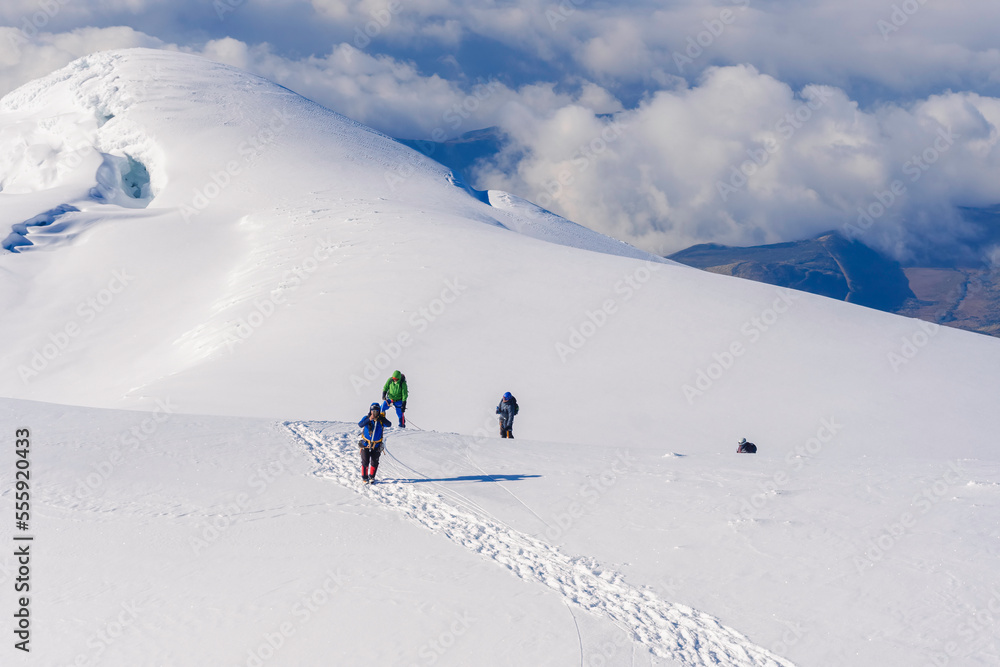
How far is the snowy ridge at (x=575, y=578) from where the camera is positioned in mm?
7395

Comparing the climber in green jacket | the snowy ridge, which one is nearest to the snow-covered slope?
the snowy ridge

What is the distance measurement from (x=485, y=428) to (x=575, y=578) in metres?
9.44

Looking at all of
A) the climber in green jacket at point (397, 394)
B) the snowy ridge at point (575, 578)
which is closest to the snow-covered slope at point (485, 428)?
the snowy ridge at point (575, 578)

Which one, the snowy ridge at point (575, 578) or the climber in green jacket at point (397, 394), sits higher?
the snowy ridge at point (575, 578)

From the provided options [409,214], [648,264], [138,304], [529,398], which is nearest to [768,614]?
[529,398]

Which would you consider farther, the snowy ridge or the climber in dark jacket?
the climber in dark jacket

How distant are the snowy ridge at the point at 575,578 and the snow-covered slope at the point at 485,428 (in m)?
0.05

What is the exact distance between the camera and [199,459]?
38.3 feet

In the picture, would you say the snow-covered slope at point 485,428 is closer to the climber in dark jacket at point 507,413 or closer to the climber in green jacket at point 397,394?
the climber in dark jacket at point 507,413

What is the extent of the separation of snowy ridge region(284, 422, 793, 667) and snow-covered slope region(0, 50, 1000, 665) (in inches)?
1.8

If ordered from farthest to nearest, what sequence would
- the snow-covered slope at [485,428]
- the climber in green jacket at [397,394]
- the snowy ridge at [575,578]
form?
1. the climber in green jacket at [397,394]
2. the snow-covered slope at [485,428]
3. the snowy ridge at [575,578]

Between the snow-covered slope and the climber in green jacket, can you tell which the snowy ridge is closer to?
the snow-covered slope

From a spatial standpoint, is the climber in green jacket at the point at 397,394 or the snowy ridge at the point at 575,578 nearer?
the snowy ridge at the point at 575,578

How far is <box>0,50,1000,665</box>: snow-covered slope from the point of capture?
7984mm
